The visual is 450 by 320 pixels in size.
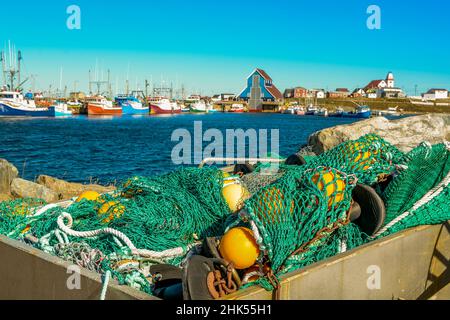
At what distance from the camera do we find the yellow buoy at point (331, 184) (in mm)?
3531

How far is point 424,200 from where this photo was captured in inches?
158

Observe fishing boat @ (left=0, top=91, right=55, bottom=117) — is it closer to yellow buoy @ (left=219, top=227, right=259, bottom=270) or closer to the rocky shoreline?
the rocky shoreline


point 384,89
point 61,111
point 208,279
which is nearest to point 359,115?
point 61,111

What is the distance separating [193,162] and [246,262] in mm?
19649

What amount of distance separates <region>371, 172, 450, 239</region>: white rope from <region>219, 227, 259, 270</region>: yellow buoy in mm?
1190

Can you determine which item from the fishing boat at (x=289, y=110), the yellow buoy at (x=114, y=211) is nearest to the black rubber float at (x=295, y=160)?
the yellow buoy at (x=114, y=211)

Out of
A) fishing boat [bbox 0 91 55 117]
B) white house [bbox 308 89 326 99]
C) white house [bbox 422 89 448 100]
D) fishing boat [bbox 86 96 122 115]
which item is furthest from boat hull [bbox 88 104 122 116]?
white house [bbox 422 89 448 100]

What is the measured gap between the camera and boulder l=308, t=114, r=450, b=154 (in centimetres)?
850

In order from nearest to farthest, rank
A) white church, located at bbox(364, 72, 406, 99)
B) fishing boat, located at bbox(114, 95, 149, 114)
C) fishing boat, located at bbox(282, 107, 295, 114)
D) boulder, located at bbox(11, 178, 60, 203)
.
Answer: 1. boulder, located at bbox(11, 178, 60, 203)
2. fishing boat, located at bbox(114, 95, 149, 114)
3. fishing boat, located at bbox(282, 107, 295, 114)
4. white church, located at bbox(364, 72, 406, 99)

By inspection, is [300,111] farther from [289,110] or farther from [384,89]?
[384,89]

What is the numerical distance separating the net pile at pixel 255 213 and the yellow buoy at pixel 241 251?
0.24ft

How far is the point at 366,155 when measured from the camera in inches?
175
